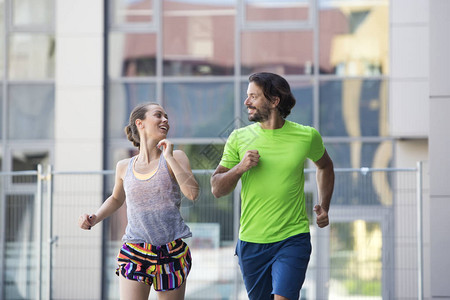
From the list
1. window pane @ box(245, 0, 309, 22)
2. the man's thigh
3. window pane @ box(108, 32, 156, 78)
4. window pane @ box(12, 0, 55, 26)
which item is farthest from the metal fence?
the man's thigh

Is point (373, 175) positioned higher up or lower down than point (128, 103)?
lower down

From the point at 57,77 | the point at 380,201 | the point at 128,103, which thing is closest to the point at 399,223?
the point at 380,201

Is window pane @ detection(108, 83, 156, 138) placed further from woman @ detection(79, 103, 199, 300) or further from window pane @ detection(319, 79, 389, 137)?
woman @ detection(79, 103, 199, 300)

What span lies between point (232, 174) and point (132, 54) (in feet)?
24.4

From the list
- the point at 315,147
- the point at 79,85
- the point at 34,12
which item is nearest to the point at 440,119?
the point at 315,147

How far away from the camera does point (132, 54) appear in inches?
454

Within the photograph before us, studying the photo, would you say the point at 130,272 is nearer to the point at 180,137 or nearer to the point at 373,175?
the point at 373,175

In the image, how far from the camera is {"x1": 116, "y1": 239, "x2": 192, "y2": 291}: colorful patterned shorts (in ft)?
15.1

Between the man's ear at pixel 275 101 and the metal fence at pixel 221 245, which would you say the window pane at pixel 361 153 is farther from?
the man's ear at pixel 275 101

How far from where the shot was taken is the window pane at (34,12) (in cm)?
1159

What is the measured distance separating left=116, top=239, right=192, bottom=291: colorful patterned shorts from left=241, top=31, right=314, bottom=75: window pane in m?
6.93

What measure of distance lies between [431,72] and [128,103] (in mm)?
5741

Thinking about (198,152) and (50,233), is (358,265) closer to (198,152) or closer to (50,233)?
(198,152)

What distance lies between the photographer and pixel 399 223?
29.6 ft
